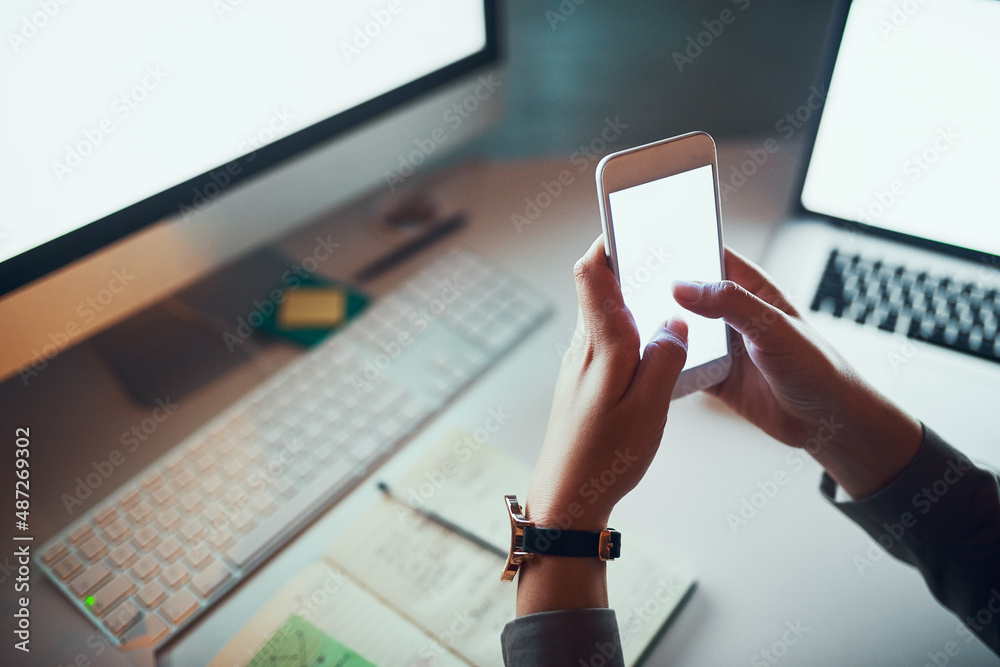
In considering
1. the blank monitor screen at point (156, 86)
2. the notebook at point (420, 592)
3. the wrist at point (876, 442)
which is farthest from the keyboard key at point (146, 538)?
the wrist at point (876, 442)

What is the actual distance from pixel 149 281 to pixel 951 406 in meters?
0.70

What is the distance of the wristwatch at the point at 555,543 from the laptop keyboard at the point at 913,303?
0.36 meters

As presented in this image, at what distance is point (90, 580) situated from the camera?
0.49 metres

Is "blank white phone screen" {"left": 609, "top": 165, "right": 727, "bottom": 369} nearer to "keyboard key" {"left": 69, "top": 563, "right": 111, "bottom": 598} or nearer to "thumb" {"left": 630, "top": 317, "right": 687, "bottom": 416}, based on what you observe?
"thumb" {"left": 630, "top": 317, "right": 687, "bottom": 416}

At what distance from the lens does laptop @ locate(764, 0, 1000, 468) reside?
23.2 inches

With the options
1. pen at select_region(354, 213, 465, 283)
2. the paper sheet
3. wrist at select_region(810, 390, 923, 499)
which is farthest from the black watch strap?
pen at select_region(354, 213, 465, 283)

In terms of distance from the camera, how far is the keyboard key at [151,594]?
48 cm

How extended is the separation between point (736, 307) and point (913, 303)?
313mm

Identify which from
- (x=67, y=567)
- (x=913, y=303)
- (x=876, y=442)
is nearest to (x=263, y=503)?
(x=67, y=567)

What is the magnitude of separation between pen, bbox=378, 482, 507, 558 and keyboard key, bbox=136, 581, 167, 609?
0.56ft

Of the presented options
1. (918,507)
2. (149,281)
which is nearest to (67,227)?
(149,281)

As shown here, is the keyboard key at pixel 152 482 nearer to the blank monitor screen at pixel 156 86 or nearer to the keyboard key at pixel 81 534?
the keyboard key at pixel 81 534

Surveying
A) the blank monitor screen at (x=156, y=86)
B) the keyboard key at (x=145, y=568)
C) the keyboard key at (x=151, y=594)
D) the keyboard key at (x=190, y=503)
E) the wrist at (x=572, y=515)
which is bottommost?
the keyboard key at (x=151, y=594)

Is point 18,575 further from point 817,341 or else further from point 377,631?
point 817,341
